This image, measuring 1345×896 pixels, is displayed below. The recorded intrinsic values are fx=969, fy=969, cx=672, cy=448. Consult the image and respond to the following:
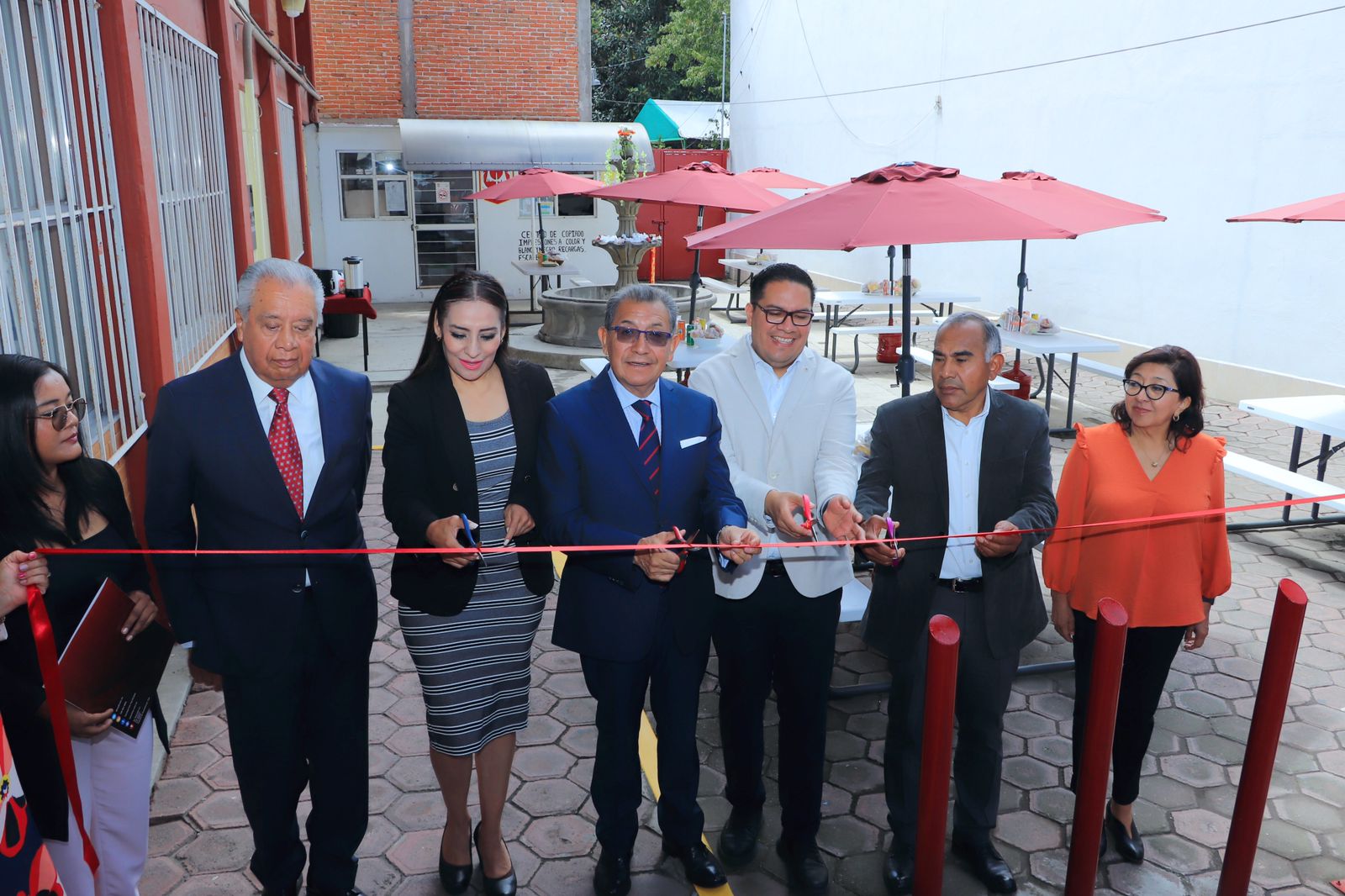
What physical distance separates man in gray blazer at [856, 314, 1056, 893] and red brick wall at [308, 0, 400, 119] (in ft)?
59.0

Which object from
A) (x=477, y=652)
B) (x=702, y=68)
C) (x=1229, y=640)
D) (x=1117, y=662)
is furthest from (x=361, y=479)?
(x=702, y=68)

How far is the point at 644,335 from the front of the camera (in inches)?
112

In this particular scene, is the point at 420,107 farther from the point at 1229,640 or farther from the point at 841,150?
the point at 1229,640

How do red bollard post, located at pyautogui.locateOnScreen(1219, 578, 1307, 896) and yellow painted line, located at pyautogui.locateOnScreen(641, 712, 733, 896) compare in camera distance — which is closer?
red bollard post, located at pyautogui.locateOnScreen(1219, 578, 1307, 896)

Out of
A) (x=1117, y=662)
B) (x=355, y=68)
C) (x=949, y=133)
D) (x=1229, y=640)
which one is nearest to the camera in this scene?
(x=1117, y=662)

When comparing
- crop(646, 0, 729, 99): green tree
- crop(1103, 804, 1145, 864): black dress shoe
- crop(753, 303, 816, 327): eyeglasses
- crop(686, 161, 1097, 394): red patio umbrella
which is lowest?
crop(1103, 804, 1145, 864): black dress shoe

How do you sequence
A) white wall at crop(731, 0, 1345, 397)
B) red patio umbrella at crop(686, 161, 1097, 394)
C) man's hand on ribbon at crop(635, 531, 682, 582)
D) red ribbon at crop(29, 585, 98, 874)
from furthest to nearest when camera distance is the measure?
white wall at crop(731, 0, 1345, 397) → red patio umbrella at crop(686, 161, 1097, 394) → man's hand on ribbon at crop(635, 531, 682, 582) → red ribbon at crop(29, 585, 98, 874)

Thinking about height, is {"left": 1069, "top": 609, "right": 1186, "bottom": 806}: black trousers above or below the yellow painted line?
above

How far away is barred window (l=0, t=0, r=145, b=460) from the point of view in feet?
11.8

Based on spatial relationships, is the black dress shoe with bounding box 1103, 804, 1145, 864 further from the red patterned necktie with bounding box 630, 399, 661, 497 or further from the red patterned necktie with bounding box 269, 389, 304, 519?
the red patterned necktie with bounding box 269, 389, 304, 519

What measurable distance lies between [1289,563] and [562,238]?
592 inches

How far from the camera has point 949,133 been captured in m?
15.5

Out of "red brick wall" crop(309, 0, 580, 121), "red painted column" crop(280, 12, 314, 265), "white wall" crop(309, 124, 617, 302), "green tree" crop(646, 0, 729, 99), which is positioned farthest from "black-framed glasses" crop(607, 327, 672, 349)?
"green tree" crop(646, 0, 729, 99)

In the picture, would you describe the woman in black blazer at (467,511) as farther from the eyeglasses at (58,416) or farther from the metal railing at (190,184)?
the metal railing at (190,184)
